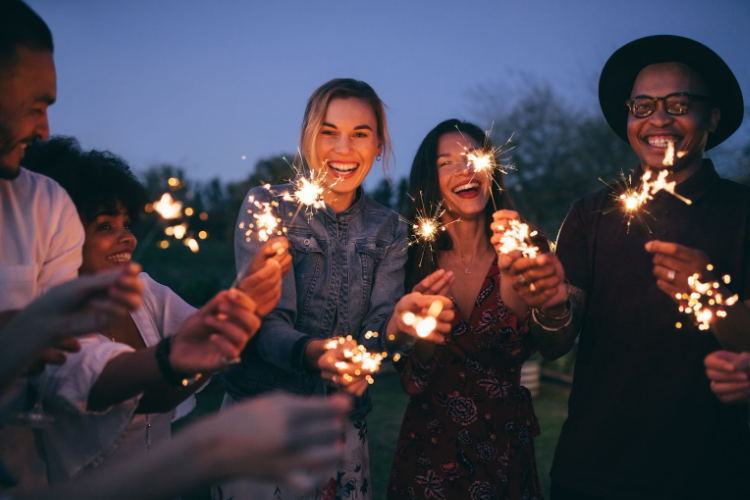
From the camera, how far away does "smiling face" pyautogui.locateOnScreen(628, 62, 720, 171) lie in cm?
300

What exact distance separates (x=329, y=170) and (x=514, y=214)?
1217 millimetres

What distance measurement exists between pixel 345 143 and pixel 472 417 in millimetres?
1896

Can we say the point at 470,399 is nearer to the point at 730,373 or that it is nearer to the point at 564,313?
the point at 564,313

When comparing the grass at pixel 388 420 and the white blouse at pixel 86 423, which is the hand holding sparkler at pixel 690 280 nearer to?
the white blouse at pixel 86 423

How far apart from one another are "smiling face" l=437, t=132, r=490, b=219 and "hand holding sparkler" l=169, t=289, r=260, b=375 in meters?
1.93

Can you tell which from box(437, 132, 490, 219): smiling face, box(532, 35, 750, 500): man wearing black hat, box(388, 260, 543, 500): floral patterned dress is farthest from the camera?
box(437, 132, 490, 219): smiling face

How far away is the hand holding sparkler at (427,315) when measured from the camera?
259cm

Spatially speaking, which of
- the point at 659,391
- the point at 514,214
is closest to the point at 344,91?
the point at 514,214

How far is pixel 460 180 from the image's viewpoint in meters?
3.59

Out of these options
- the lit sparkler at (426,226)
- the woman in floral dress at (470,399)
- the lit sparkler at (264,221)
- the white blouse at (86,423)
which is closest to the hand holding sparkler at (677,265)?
the woman in floral dress at (470,399)

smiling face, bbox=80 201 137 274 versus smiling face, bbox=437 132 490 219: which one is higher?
smiling face, bbox=437 132 490 219

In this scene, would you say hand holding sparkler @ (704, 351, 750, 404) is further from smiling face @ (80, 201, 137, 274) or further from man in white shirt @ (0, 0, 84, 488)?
smiling face @ (80, 201, 137, 274)

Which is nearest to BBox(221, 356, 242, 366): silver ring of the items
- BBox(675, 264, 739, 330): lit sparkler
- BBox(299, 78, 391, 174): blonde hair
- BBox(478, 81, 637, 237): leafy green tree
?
BBox(299, 78, 391, 174): blonde hair

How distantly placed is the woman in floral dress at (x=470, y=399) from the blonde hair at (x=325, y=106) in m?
0.63
